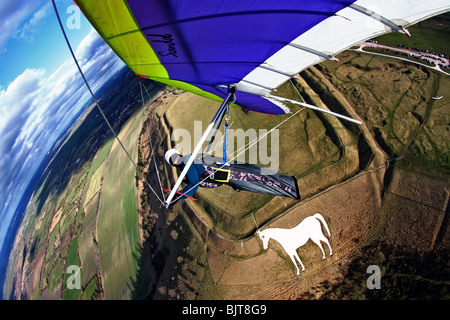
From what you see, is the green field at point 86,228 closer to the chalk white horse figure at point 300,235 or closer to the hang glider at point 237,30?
the chalk white horse figure at point 300,235

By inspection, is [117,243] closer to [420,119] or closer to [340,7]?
[340,7]

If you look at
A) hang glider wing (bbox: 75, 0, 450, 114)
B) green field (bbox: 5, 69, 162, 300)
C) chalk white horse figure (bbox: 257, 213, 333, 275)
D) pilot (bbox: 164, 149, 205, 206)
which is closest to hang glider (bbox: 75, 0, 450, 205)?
hang glider wing (bbox: 75, 0, 450, 114)

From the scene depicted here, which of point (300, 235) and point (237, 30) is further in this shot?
point (300, 235)

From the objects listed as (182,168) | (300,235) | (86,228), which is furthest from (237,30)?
(86,228)

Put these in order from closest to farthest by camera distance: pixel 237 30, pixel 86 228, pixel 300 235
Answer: pixel 237 30, pixel 300 235, pixel 86 228

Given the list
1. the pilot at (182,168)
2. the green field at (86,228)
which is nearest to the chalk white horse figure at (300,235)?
the pilot at (182,168)

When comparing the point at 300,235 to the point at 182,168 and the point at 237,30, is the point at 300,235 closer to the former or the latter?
the point at 182,168

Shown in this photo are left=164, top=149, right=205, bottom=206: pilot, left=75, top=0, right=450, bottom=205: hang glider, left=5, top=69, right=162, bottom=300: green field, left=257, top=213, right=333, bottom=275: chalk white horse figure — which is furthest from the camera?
left=5, top=69, right=162, bottom=300: green field

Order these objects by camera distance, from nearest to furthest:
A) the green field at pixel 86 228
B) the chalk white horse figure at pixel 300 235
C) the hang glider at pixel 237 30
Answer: the hang glider at pixel 237 30, the chalk white horse figure at pixel 300 235, the green field at pixel 86 228

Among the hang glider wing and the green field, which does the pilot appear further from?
the green field
